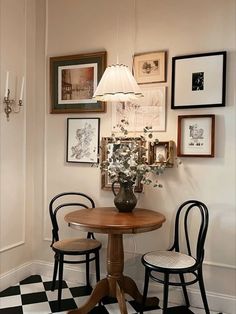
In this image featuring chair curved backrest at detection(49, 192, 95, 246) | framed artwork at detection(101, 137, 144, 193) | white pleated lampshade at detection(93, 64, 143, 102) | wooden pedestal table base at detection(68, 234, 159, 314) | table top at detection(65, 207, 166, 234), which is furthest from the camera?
chair curved backrest at detection(49, 192, 95, 246)

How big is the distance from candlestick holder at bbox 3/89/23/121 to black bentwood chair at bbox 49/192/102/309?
0.86 m

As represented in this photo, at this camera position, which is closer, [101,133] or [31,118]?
[101,133]

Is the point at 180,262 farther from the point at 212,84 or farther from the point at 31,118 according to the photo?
the point at 31,118

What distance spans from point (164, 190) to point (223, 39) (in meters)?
1.27

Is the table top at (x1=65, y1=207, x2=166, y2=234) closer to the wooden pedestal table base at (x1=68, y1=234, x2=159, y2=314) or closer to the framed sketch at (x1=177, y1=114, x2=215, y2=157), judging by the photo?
the wooden pedestal table base at (x1=68, y1=234, x2=159, y2=314)

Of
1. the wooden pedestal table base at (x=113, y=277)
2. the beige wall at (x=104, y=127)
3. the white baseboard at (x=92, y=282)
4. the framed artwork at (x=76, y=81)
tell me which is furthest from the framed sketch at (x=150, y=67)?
the white baseboard at (x=92, y=282)

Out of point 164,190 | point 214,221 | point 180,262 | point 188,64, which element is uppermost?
point 188,64

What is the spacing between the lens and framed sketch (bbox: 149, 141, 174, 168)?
2.73 metres

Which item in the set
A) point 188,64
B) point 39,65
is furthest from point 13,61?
point 188,64

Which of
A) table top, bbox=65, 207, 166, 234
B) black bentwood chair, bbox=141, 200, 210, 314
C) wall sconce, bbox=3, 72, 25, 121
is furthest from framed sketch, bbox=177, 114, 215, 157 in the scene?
wall sconce, bbox=3, 72, 25, 121

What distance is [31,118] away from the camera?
10.6 ft

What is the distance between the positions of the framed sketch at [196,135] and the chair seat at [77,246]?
1021 millimetres

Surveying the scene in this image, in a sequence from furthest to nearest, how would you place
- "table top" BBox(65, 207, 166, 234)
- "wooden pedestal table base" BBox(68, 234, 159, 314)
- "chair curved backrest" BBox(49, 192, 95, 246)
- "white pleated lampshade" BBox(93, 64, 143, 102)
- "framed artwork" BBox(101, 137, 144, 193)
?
1. "chair curved backrest" BBox(49, 192, 95, 246)
2. "framed artwork" BBox(101, 137, 144, 193)
3. "wooden pedestal table base" BBox(68, 234, 159, 314)
4. "white pleated lampshade" BBox(93, 64, 143, 102)
5. "table top" BBox(65, 207, 166, 234)

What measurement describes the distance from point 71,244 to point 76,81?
1.46m
